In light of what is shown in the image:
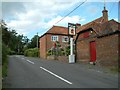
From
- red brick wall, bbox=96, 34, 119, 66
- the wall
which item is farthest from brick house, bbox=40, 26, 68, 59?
red brick wall, bbox=96, 34, 119, 66

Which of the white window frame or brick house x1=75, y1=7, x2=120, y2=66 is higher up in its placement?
the white window frame

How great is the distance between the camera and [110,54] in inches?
906

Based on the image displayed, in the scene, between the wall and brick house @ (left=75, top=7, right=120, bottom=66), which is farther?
brick house @ (left=75, top=7, right=120, bottom=66)

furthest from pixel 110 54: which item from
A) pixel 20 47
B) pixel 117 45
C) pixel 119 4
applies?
pixel 20 47

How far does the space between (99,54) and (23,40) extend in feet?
398

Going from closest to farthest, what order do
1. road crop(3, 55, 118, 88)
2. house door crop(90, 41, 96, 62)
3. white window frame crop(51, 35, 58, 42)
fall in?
road crop(3, 55, 118, 88)
house door crop(90, 41, 96, 62)
white window frame crop(51, 35, 58, 42)

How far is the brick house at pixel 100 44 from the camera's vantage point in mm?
22500

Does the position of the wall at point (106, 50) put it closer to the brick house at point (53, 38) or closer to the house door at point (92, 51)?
the house door at point (92, 51)

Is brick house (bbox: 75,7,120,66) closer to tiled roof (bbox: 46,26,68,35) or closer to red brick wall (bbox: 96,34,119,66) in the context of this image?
red brick wall (bbox: 96,34,119,66)

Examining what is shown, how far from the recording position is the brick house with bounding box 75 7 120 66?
2250 centimetres

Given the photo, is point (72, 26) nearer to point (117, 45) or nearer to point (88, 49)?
point (88, 49)

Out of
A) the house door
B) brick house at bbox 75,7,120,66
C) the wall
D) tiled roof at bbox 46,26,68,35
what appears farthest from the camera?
tiled roof at bbox 46,26,68,35

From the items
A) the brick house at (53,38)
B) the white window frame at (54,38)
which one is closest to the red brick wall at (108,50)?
the brick house at (53,38)

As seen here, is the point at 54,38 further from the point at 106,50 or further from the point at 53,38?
the point at 106,50
